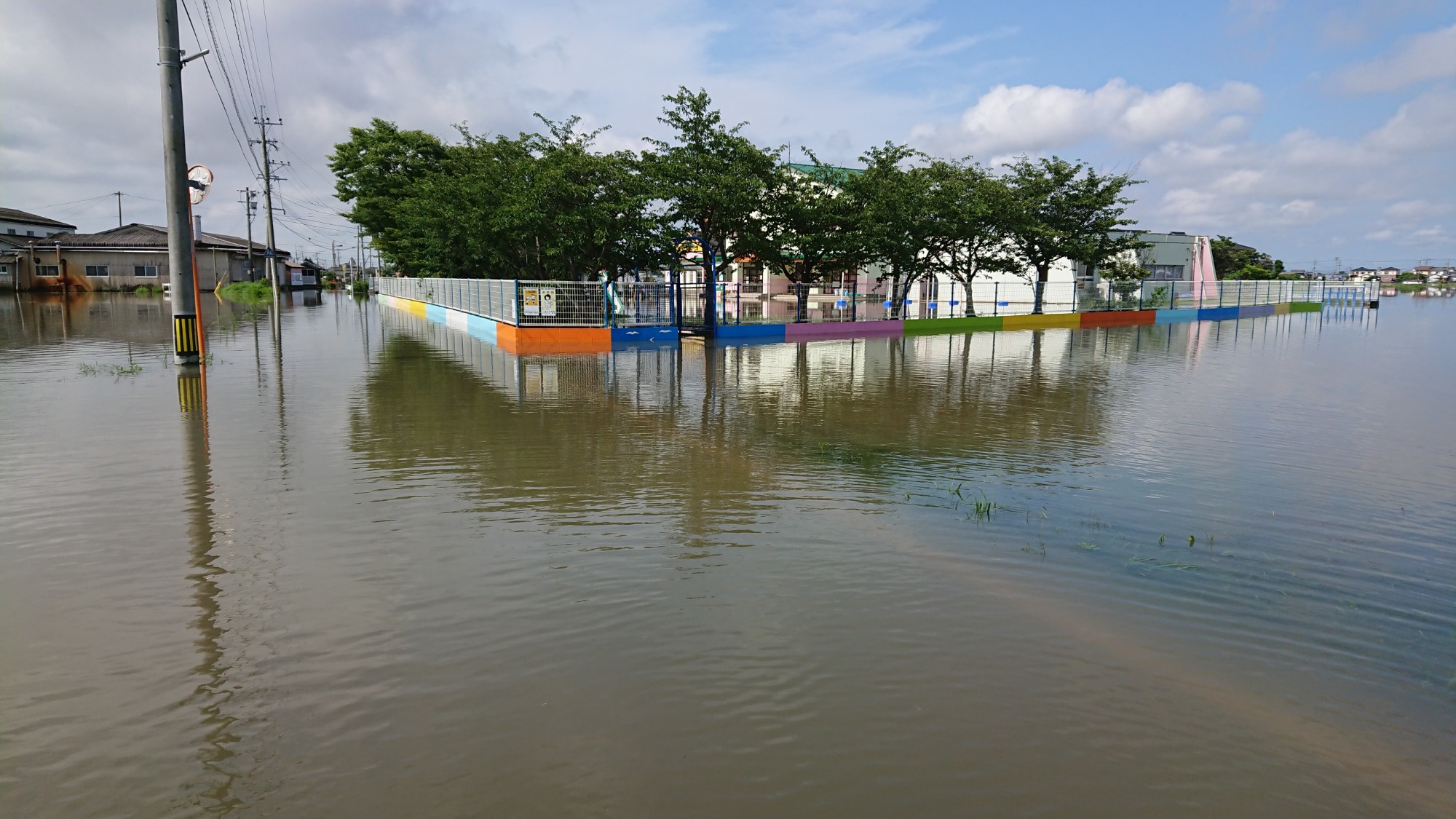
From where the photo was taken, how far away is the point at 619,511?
7.02m

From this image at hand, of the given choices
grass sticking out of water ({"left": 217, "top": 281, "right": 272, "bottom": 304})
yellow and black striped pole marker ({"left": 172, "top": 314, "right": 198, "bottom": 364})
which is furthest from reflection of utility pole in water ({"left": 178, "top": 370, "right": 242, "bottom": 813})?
grass sticking out of water ({"left": 217, "top": 281, "right": 272, "bottom": 304})

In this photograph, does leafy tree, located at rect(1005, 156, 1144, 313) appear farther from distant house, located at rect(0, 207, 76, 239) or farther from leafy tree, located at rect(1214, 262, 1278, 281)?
distant house, located at rect(0, 207, 76, 239)

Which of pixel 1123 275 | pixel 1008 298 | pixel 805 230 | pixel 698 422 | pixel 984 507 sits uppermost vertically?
pixel 805 230

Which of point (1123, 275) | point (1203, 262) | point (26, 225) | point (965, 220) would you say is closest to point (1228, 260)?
point (1203, 262)

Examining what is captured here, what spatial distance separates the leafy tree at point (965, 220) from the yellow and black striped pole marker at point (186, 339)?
76.7 feet

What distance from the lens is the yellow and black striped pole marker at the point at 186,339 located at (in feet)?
52.9

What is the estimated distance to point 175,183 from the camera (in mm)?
16406

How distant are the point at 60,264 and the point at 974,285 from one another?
64.8 meters

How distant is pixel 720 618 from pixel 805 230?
2449 cm

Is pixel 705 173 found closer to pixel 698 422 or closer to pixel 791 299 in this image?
pixel 791 299

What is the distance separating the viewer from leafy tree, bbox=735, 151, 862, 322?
1052 inches

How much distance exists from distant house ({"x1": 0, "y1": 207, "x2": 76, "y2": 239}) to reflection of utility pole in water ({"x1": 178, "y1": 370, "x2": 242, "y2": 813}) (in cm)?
8428

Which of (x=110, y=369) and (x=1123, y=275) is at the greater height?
(x=1123, y=275)

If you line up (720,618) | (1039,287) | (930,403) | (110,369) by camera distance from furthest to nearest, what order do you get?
(1039,287) → (110,369) → (930,403) → (720,618)
